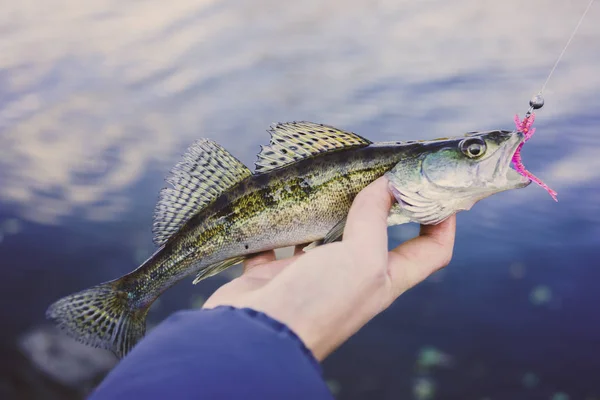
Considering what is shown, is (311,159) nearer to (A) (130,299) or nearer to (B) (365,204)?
(B) (365,204)

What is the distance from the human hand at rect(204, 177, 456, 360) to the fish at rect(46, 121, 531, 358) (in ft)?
0.81

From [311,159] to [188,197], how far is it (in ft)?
3.25

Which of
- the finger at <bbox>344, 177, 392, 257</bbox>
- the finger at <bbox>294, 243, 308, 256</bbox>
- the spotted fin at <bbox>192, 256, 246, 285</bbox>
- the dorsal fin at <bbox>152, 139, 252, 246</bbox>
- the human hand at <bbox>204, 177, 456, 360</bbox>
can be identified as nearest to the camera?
the human hand at <bbox>204, 177, 456, 360</bbox>

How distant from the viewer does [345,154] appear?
10.0 feet

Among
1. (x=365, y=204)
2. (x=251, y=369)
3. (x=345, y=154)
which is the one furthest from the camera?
(x=345, y=154)

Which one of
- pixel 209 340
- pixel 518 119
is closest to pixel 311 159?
pixel 518 119

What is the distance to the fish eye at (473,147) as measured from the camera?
108 inches

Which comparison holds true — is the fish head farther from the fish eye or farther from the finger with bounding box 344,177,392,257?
the finger with bounding box 344,177,392,257

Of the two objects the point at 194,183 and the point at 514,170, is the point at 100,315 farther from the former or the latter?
the point at 514,170

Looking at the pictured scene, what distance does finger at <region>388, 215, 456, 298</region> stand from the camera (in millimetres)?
2707

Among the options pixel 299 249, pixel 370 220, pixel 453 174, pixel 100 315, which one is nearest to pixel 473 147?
pixel 453 174

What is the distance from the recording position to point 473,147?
109 inches

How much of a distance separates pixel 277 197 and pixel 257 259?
59 centimetres

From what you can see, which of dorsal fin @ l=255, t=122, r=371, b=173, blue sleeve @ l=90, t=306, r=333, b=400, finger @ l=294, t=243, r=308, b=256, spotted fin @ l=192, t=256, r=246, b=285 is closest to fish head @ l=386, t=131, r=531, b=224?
dorsal fin @ l=255, t=122, r=371, b=173
